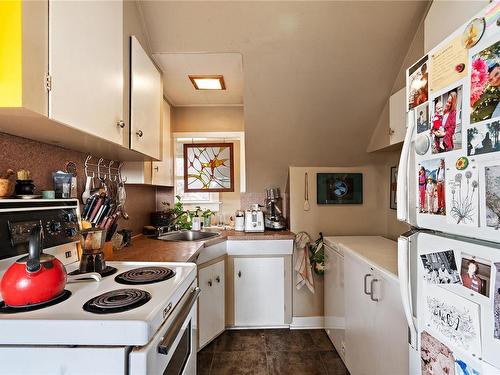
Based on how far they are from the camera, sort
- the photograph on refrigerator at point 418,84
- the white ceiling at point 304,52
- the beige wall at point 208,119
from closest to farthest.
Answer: the photograph on refrigerator at point 418,84 → the white ceiling at point 304,52 → the beige wall at point 208,119

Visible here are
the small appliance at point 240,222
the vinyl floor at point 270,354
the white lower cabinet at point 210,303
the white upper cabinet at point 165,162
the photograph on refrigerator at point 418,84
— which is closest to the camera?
the photograph on refrigerator at point 418,84

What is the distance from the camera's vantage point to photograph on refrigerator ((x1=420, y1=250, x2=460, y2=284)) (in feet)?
2.81

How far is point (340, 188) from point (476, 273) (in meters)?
2.12

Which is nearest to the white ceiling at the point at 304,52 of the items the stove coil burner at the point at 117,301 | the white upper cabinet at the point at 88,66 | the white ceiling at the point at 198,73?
the white ceiling at the point at 198,73

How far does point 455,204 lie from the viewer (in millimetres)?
846

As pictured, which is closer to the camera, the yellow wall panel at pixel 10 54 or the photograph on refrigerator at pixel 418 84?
the yellow wall panel at pixel 10 54

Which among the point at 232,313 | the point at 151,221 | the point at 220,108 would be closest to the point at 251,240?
the point at 232,313

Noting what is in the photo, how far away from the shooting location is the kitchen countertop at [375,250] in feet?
4.95

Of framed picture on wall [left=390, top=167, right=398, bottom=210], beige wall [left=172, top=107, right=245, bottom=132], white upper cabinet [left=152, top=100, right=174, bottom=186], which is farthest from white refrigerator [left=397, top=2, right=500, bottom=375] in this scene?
beige wall [left=172, top=107, right=245, bottom=132]

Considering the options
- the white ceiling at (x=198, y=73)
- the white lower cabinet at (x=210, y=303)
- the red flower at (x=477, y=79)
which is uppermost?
the white ceiling at (x=198, y=73)

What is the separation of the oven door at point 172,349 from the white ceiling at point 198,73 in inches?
64.9

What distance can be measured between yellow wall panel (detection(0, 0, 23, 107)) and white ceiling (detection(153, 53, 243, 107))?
1.32 meters

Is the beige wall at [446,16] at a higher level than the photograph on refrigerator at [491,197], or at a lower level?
higher

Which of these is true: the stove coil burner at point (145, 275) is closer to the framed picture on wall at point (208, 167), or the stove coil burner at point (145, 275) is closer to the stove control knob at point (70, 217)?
the stove control knob at point (70, 217)
